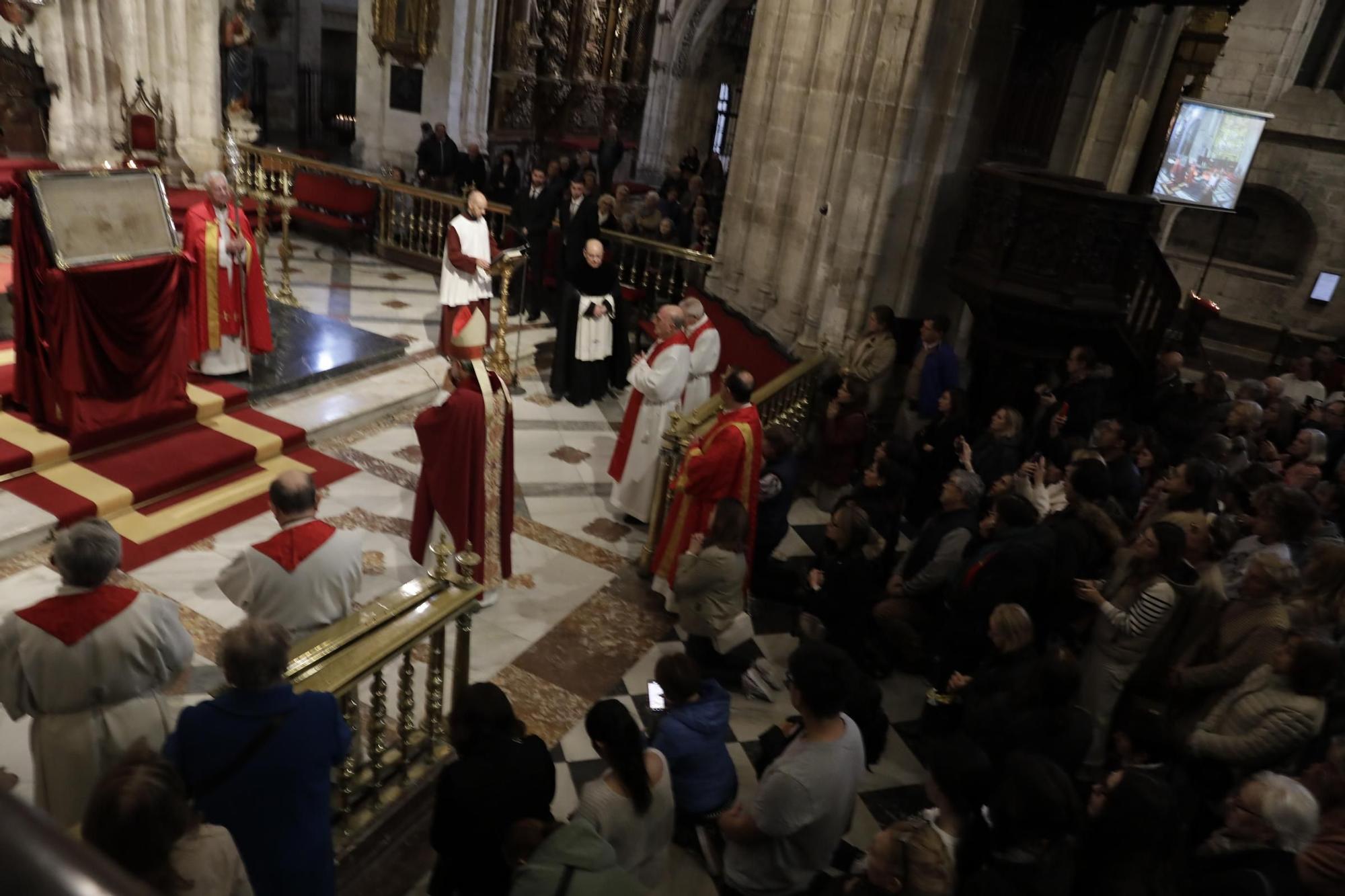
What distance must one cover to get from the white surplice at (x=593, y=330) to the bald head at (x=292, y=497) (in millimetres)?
4828

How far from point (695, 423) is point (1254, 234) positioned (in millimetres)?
14967

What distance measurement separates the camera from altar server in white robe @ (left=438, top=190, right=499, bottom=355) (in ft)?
25.6

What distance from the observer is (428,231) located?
11664 millimetres

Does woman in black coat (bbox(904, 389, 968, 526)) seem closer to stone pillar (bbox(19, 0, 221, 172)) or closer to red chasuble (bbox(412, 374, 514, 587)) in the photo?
red chasuble (bbox(412, 374, 514, 587))

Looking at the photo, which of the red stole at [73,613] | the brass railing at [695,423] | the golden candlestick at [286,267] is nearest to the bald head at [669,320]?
the brass railing at [695,423]

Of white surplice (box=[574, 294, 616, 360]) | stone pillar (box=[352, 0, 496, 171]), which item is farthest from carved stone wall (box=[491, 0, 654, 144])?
white surplice (box=[574, 294, 616, 360])

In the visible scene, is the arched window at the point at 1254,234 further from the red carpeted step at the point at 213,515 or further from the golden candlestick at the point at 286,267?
the red carpeted step at the point at 213,515

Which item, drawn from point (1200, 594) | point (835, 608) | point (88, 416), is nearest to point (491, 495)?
point (835, 608)

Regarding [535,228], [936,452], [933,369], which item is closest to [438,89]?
[535,228]

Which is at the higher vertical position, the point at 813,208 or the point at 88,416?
the point at 813,208

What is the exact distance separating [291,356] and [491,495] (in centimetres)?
366

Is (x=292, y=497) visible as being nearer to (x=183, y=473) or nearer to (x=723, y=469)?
(x=723, y=469)

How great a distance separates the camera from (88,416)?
5633 millimetres

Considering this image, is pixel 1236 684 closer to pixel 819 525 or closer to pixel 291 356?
pixel 819 525
